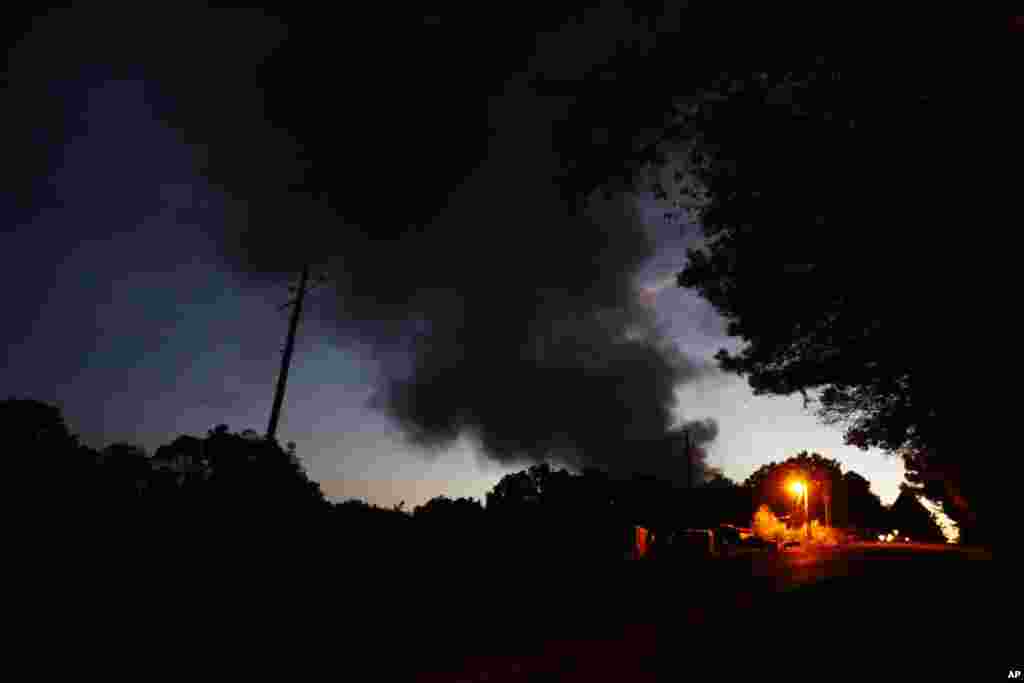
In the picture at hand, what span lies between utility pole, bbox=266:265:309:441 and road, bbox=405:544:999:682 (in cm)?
845

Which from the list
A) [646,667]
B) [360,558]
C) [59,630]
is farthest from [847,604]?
[59,630]

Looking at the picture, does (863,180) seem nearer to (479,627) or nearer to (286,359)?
(479,627)

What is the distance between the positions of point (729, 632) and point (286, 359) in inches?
587

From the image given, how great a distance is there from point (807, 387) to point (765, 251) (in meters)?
5.03

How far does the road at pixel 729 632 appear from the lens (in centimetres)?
555

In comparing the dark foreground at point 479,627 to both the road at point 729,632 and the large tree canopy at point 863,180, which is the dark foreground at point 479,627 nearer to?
the road at point 729,632

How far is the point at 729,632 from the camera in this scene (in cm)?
721

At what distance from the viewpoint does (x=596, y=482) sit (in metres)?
67.5

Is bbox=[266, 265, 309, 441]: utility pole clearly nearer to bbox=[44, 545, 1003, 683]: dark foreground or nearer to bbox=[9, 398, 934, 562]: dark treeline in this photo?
bbox=[9, 398, 934, 562]: dark treeline

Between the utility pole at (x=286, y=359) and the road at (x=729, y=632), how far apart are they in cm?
845

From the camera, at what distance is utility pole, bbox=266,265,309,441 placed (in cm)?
1664

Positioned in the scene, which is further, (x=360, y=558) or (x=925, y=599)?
(x=360, y=558)

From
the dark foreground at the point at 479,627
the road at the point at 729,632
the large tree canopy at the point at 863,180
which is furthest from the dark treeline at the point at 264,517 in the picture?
the large tree canopy at the point at 863,180

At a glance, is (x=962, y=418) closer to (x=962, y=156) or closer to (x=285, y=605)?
(x=962, y=156)
